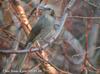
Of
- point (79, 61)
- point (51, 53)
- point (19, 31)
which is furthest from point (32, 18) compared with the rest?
point (79, 61)

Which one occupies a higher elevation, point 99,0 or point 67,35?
point 99,0

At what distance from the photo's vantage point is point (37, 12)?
5.54 metres

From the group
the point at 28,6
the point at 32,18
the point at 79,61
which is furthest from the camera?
the point at 79,61

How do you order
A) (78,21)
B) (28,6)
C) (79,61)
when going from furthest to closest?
(78,21), (79,61), (28,6)

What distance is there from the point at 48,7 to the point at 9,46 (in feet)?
3.13

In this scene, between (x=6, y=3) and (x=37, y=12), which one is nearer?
(x=37, y=12)

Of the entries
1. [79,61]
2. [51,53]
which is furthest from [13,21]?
[79,61]

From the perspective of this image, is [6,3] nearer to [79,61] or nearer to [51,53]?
[51,53]

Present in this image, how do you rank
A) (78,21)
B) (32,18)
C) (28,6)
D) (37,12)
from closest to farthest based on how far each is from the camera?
(37,12) → (32,18) → (28,6) → (78,21)

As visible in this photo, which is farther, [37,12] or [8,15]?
[8,15]

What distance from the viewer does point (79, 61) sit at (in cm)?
682

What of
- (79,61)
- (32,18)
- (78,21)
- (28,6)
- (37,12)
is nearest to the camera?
(37,12)

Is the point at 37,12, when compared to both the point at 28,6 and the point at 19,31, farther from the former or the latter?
the point at 28,6

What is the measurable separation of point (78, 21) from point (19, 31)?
9.19 feet
